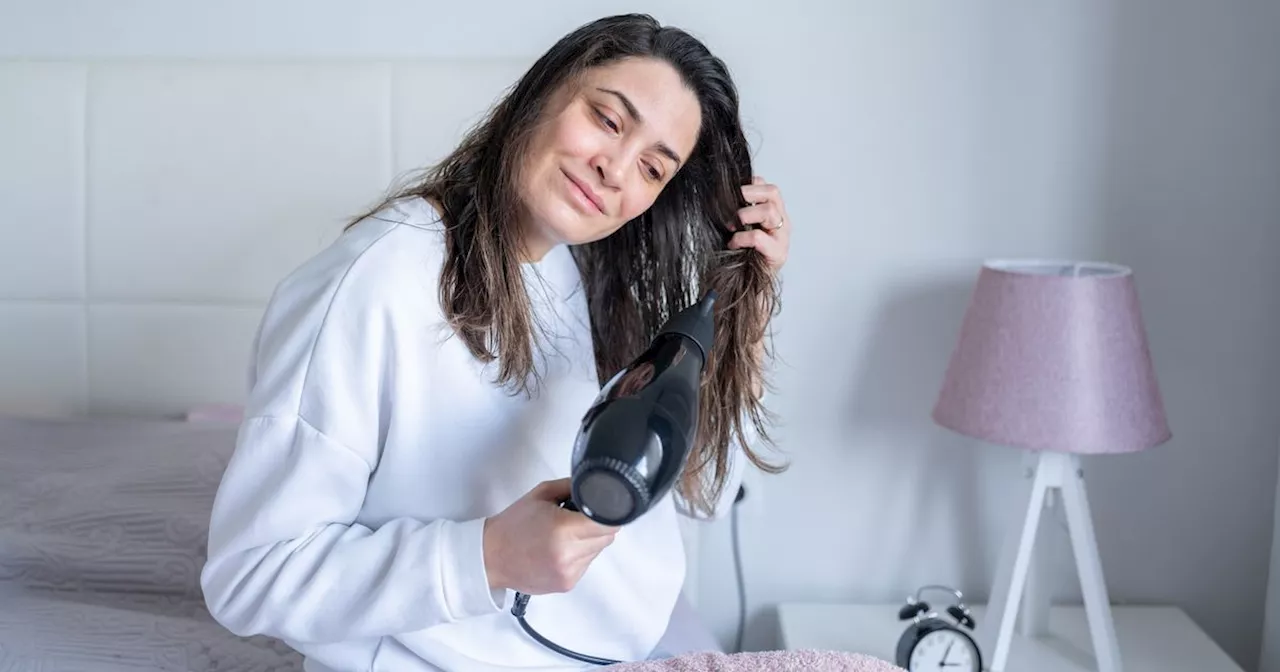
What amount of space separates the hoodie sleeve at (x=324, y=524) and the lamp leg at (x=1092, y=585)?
3.03 feet

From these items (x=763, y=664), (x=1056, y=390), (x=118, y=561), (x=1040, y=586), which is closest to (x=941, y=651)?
(x=1040, y=586)

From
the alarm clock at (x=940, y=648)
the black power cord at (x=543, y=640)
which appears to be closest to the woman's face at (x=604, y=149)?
the black power cord at (x=543, y=640)

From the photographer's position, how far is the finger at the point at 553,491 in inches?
35.7

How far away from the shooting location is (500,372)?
108cm

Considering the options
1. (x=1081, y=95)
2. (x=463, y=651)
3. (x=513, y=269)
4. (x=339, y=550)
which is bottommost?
(x=463, y=651)

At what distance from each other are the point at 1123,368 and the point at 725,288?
23.2 inches

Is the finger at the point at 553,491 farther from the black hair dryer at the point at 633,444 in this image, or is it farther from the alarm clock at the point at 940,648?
the alarm clock at the point at 940,648

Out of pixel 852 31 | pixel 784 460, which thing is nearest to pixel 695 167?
pixel 852 31

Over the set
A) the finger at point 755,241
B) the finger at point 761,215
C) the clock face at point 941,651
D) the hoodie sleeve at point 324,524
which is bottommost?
the clock face at point 941,651

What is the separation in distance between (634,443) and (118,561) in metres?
0.93

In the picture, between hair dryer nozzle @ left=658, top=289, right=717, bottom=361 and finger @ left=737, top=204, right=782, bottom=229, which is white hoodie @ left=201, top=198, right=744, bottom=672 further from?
finger @ left=737, top=204, right=782, bottom=229

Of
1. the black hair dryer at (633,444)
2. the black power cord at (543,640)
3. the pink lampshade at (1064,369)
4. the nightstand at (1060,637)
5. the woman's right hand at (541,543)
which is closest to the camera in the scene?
the black hair dryer at (633,444)

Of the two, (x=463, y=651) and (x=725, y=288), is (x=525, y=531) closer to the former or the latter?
(x=463, y=651)

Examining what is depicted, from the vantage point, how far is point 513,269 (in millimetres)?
1109
